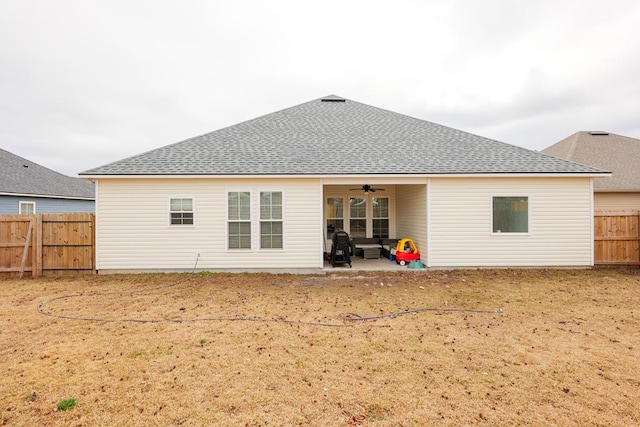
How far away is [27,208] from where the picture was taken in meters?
16.1

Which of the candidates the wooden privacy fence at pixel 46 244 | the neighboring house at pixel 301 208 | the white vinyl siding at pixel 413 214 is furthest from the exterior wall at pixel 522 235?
the wooden privacy fence at pixel 46 244

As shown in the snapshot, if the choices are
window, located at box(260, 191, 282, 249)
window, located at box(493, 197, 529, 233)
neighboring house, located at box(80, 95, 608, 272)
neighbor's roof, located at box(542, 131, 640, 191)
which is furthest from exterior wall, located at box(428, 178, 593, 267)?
neighbor's roof, located at box(542, 131, 640, 191)

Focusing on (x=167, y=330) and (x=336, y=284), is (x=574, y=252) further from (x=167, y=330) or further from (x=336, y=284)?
(x=167, y=330)

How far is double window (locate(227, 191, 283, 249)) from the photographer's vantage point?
9.18 m

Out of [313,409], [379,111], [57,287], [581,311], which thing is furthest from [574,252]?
[57,287]

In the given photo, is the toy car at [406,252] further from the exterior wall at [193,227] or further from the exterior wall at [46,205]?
the exterior wall at [46,205]

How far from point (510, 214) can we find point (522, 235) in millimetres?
738

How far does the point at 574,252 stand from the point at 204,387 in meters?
11.0

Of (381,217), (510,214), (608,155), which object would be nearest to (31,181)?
(381,217)

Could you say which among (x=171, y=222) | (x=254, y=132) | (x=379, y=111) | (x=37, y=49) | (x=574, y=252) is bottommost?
(x=574, y=252)

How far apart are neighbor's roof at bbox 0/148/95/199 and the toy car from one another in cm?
1857

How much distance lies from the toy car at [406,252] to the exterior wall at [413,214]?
20cm

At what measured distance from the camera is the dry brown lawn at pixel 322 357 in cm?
273

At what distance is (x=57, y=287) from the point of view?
7602 mm
